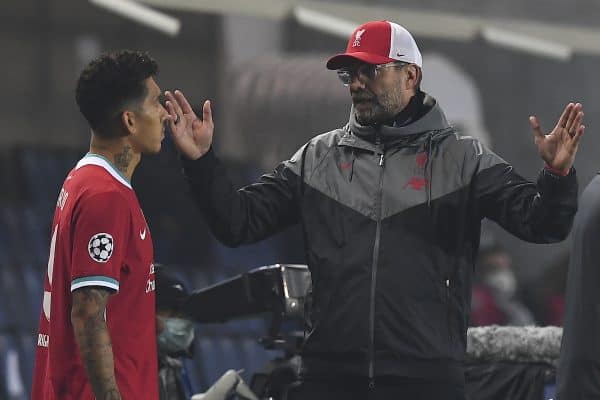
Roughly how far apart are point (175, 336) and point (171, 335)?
1cm

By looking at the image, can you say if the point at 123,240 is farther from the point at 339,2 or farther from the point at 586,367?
the point at 339,2

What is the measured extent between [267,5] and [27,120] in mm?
3009

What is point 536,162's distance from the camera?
604 inches

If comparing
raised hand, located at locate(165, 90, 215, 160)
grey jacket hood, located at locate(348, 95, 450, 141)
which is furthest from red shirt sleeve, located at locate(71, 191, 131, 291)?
grey jacket hood, located at locate(348, 95, 450, 141)

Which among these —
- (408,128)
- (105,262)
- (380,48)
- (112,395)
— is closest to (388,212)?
(408,128)

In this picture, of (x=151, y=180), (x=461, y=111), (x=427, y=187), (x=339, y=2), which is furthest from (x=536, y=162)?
(x=427, y=187)

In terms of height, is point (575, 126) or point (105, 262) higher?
point (575, 126)

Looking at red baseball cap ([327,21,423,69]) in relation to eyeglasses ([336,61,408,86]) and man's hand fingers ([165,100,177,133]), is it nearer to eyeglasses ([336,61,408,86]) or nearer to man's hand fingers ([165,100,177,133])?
eyeglasses ([336,61,408,86])

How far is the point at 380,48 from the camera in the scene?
4.23 m

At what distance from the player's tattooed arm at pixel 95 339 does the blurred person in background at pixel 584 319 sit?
1183 millimetres

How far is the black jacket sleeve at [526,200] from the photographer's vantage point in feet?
12.8

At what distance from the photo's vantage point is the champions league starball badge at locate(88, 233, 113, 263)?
363 cm

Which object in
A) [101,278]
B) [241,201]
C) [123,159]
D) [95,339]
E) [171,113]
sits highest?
[171,113]

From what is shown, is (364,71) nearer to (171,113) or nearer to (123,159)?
(171,113)
